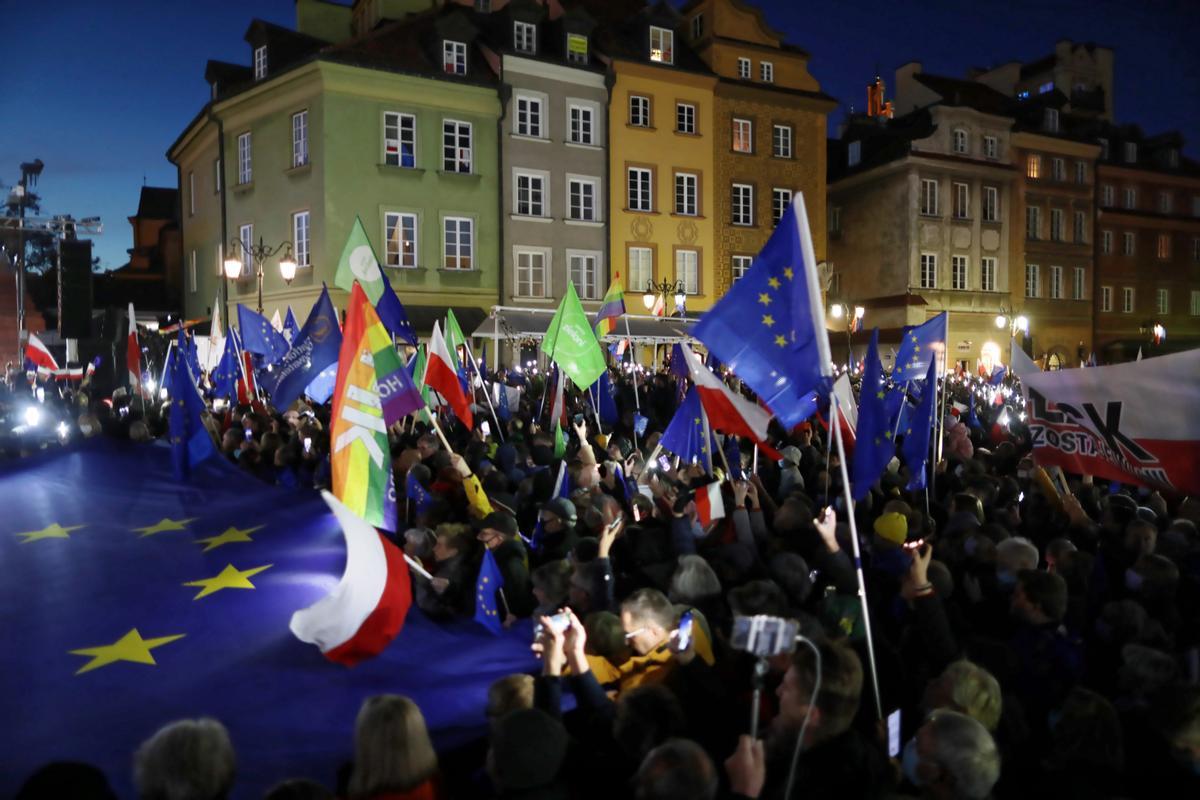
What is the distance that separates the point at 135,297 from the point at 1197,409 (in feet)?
148

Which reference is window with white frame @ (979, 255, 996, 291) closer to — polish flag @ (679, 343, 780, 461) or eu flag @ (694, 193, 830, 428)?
polish flag @ (679, 343, 780, 461)

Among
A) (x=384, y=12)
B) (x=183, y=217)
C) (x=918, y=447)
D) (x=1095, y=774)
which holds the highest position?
(x=384, y=12)

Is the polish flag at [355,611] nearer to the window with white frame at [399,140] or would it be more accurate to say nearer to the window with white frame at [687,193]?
the window with white frame at [399,140]

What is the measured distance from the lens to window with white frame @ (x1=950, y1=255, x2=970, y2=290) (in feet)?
136

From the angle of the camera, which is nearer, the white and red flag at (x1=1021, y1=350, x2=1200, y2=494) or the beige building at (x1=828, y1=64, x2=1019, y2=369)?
the white and red flag at (x1=1021, y1=350, x2=1200, y2=494)

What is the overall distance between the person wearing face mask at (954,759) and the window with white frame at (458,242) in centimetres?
2833

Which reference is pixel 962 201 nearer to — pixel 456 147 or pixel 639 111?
pixel 639 111

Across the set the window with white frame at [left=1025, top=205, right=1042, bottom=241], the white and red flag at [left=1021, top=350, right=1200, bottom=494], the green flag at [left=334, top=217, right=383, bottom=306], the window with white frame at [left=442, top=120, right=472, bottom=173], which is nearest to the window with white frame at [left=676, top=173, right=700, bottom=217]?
the window with white frame at [left=442, top=120, right=472, bottom=173]

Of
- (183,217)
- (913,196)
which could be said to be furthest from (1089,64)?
(183,217)

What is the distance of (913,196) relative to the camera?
39844 mm

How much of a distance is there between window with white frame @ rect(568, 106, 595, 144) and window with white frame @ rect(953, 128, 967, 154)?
19640mm

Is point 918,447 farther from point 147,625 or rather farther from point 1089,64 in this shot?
point 1089,64

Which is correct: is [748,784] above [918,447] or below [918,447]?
below

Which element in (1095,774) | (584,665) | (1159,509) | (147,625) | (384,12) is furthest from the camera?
(384,12)
